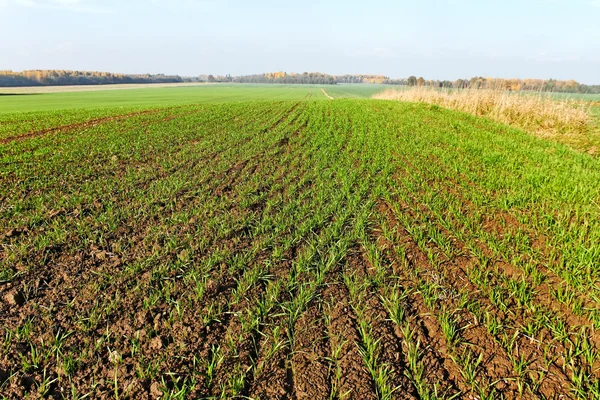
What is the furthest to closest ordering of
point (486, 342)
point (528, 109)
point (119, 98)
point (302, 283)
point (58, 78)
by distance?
point (58, 78), point (119, 98), point (528, 109), point (302, 283), point (486, 342)

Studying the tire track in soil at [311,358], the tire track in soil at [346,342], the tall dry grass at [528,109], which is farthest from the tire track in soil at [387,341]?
the tall dry grass at [528,109]

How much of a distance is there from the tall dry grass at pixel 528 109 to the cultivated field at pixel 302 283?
30.4 feet

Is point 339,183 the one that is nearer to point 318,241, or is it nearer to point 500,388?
point 318,241

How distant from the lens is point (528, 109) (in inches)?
685

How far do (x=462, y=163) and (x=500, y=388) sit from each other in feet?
24.9

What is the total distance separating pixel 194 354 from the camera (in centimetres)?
287

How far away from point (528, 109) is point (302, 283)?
18995 mm

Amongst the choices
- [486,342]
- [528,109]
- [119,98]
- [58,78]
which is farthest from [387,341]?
[58,78]

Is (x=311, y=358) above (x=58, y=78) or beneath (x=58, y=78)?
beneath

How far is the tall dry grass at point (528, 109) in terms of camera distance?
15109 mm

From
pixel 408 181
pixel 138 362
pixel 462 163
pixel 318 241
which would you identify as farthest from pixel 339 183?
pixel 138 362

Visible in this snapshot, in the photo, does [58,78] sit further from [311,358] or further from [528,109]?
[311,358]

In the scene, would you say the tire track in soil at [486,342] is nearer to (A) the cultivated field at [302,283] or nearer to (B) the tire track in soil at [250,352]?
(A) the cultivated field at [302,283]

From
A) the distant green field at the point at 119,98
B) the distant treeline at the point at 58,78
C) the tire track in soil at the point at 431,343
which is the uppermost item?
the distant treeline at the point at 58,78
